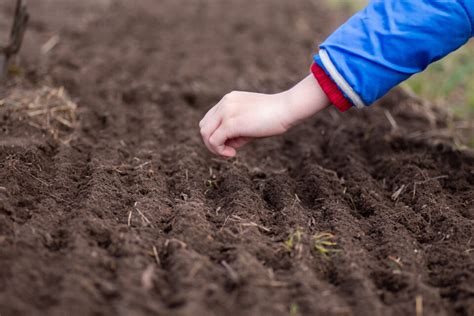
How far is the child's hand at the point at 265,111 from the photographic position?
2307 mm

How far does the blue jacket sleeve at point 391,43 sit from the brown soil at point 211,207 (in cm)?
56

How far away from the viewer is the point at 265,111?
2.31 meters

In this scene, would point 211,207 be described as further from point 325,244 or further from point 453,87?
point 453,87

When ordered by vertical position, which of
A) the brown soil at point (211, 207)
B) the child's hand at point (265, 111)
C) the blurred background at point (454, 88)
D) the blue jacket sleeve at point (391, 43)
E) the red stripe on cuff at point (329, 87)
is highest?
the blue jacket sleeve at point (391, 43)

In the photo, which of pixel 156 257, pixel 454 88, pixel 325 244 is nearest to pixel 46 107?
pixel 156 257

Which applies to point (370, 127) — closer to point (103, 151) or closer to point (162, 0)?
point (103, 151)

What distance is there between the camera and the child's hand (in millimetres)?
2307

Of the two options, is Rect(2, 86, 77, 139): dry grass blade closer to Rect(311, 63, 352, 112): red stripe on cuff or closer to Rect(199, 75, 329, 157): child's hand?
Rect(199, 75, 329, 157): child's hand

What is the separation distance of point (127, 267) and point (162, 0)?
4.86 metres

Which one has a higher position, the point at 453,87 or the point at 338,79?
the point at 338,79

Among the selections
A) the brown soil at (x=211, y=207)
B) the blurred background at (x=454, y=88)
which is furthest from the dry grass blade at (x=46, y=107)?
the blurred background at (x=454, y=88)

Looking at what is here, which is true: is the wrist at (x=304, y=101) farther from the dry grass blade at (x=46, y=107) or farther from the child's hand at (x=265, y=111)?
the dry grass blade at (x=46, y=107)

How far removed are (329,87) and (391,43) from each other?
0.90 ft

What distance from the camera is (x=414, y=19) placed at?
7.20 ft
